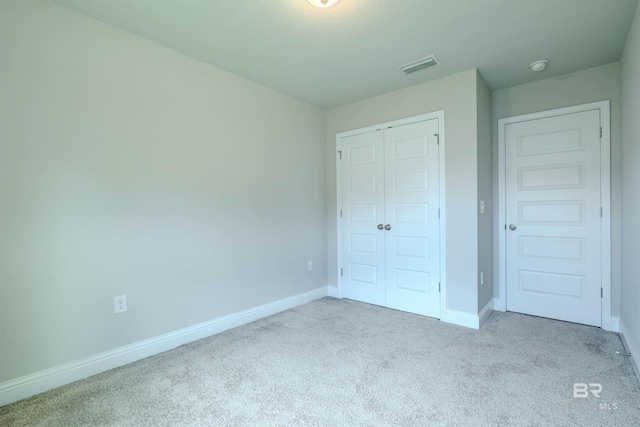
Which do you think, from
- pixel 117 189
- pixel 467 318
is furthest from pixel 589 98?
pixel 117 189

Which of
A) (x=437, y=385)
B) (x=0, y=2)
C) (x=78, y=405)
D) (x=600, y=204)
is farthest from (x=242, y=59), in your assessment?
(x=600, y=204)

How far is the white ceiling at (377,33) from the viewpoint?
78.5 inches

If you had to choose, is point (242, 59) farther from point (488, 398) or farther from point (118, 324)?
point (488, 398)

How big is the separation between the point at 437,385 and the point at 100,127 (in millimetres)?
2788

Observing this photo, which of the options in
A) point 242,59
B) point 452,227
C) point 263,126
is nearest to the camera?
point 242,59

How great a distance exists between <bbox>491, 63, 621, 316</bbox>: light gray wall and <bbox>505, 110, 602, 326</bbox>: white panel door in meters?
0.11

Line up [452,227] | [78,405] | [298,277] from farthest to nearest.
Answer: [298,277] < [452,227] < [78,405]

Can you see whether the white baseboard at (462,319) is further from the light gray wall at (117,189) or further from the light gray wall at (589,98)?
the light gray wall at (117,189)

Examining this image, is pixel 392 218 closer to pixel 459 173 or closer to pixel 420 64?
pixel 459 173

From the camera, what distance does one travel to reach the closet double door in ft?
10.4

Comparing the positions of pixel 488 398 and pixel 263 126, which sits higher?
pixel 263 126

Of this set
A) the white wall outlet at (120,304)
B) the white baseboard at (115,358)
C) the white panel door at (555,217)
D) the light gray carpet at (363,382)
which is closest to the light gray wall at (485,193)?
the white panel door at (555,217)

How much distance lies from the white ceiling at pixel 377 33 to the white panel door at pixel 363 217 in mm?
873

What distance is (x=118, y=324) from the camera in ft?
7.24
